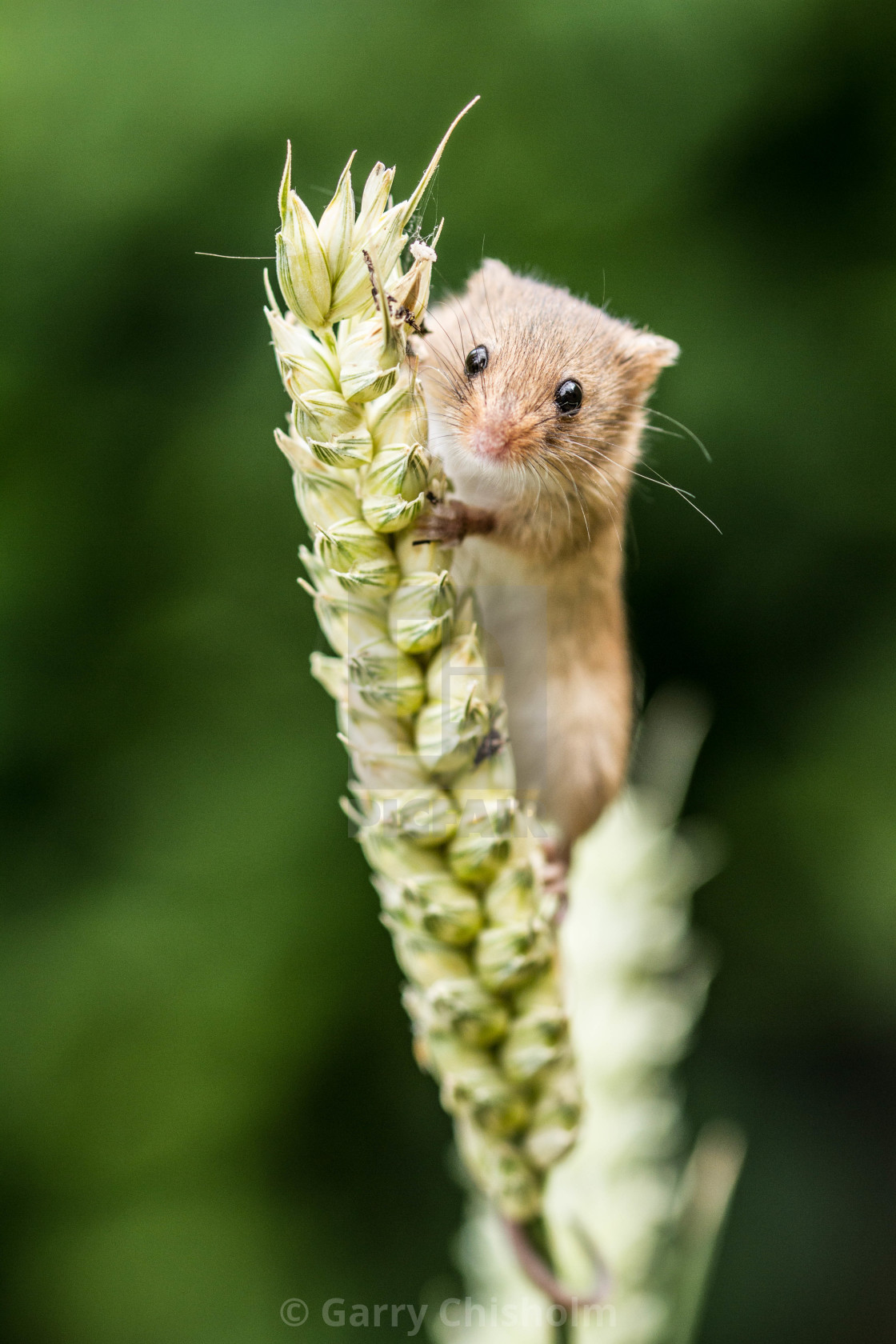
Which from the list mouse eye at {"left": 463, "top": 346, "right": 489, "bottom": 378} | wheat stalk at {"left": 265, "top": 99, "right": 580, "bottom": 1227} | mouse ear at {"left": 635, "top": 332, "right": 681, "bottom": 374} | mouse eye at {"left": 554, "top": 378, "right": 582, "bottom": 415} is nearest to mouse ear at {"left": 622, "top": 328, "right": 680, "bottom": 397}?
mouse ear at {"left": 635, "top": 332, "right": 681, "bottom": 374}

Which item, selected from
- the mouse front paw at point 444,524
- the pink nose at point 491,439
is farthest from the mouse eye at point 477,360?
the mouse front paw at point 444,524

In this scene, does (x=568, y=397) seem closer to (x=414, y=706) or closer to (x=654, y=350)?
(x=654, y=350)

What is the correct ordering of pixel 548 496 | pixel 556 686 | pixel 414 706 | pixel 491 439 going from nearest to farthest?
pixel 414 706 → pixel 491 439 → pixel 548 496 → pixel 556 686

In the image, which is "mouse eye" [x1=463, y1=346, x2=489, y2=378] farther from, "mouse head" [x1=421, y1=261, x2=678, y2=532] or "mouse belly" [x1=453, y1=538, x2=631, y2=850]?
"mouse belly" [x1=453, y1=538, x2=631, y2=850]

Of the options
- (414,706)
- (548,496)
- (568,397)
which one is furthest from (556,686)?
(414,706)

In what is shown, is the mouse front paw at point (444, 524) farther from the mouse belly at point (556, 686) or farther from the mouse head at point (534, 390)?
the mouse belly at point (556, 686)

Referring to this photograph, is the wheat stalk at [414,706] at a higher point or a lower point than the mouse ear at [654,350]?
lower
